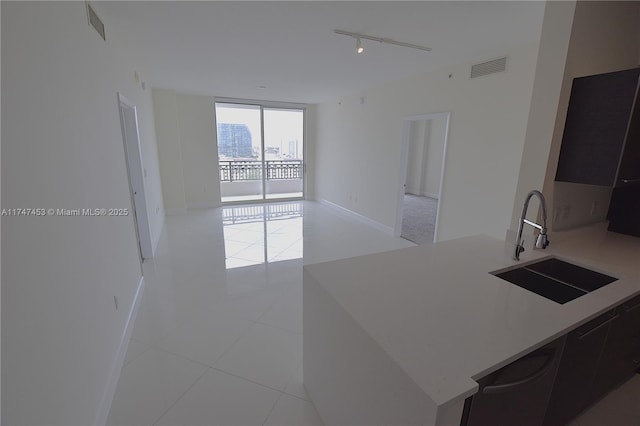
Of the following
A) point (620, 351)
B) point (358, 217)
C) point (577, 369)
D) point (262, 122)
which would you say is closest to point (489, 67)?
point (620, 351)

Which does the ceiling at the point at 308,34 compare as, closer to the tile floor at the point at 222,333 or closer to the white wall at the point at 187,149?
the white wall at the point at 187,149

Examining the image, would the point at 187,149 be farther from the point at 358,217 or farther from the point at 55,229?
the point at 55,229

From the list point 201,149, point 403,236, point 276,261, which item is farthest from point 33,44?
point 201,149

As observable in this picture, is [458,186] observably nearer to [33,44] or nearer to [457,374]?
[457,374]

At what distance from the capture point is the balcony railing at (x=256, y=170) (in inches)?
305

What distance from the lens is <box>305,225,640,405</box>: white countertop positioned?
87cm

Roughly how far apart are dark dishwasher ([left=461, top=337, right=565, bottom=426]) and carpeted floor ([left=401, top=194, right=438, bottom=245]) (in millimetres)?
3333

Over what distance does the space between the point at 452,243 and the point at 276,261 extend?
7.65ft

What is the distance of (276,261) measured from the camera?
12.0 ft

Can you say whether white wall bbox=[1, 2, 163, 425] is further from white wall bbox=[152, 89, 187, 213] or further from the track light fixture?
white wall bbox=[152, 89, 187, 213]

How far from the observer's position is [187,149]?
617cm

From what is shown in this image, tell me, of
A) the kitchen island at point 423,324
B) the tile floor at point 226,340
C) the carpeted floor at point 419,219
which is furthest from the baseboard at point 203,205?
the kitchen island at point 423,324

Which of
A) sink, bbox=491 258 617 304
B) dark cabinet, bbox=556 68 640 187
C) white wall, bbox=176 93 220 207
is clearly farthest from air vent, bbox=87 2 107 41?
white wall, bbox=176 93 220 207

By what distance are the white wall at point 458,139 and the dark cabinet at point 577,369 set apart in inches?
76.3
